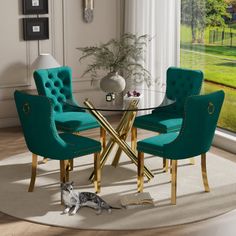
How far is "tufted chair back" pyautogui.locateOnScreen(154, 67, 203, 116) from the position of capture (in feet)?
21.3

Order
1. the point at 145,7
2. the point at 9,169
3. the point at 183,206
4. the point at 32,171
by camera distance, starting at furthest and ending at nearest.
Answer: the point at 145,7
the point at 9,169
the point at 32,171
the point at 183,206

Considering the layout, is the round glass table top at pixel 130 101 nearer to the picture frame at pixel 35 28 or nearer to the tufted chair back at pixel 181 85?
the tufted chair back at pixel 181 85

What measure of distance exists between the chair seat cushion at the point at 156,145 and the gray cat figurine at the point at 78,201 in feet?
2.06

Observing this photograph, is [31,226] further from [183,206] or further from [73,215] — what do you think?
[183,206]

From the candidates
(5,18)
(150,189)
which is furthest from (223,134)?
(5,18)

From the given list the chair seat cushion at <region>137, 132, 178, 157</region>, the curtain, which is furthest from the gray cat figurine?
the curtain

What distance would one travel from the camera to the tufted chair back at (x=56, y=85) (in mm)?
6477

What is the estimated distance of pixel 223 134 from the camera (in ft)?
23.7

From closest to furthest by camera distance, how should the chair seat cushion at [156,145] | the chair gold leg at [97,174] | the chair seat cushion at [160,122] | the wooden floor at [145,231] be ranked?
the wooden floor at [145,231] → the chair seat cushion at [156,145] → the chair gold leg at [97,174] → the chair seat cushion at [160,122]

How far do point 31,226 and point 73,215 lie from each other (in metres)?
0.39

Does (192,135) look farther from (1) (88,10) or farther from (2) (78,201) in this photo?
(1) (88,10)

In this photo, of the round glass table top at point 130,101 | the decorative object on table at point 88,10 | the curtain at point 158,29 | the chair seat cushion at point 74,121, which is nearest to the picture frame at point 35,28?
the decorative object on table at point 88,10

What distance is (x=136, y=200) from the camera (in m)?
5.41

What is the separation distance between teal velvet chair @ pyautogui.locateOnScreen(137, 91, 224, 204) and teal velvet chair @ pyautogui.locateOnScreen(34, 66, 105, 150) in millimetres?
857
